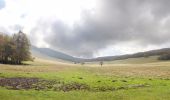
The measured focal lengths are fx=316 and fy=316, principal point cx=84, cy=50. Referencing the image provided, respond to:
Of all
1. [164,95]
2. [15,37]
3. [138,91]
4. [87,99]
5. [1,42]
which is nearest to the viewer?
[87,99]

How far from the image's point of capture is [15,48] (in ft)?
507

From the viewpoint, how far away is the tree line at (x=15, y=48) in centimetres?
15550

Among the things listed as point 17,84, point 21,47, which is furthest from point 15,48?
point 17,84

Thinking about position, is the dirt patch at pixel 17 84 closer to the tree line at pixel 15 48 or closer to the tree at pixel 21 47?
the tree line at pixel 15 48

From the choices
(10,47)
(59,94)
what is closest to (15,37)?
(10,47)

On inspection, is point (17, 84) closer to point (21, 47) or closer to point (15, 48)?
point (15, 48)

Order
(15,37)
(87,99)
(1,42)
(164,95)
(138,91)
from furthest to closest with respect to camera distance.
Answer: (15,37) → (1,42) → (138,91) → (164,95) → (87,99)

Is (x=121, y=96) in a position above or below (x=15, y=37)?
below

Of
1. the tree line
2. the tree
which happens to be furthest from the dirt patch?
the tree

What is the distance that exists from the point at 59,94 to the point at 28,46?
12556 cm

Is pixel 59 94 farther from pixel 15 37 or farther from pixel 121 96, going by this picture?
pixel 15 37

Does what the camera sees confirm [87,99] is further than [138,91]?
No

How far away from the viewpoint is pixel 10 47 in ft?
516

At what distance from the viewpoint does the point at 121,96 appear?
37.0 meters
